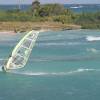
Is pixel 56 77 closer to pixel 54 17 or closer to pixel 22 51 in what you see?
pixel 22 51

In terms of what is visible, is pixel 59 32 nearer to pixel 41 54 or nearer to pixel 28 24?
pixel 28 24

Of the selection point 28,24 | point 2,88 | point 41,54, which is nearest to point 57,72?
point 2,88

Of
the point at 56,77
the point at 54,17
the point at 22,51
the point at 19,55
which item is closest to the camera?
the point at 56,77

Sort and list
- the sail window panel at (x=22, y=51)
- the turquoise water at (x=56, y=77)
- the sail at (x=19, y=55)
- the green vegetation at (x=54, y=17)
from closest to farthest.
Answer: the turquoise water at (x=56, y=77) → the sail at (x=19, y=55) → the sail window panel at (x=22, y=51) → the green vegetation at (x=54, y=17)

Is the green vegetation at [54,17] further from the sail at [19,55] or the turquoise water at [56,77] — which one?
the sail at [19,55]

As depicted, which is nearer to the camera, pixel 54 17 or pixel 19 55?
pixel 19 55

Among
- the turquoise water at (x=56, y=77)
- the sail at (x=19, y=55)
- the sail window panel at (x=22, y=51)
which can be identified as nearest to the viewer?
the turquoise water at (x=56, y=77)

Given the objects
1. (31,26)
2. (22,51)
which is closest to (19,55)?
(22,51)

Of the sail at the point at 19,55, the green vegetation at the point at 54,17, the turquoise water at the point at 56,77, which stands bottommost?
the green vegetation at the point at 54,17

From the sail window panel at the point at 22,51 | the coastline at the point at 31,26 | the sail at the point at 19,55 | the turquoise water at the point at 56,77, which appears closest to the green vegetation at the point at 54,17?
the coastline at the point at 31,26

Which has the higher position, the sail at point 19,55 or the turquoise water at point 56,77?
the sail at point 19,55

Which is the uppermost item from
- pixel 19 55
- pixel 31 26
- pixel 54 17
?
pixel 19 55
